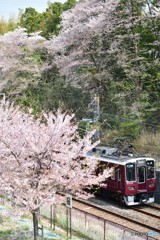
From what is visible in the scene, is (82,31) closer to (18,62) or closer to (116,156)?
(18,62)

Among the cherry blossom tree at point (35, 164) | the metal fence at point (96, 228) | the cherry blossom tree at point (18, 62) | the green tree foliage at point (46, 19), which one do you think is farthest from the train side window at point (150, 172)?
the green tree foliage at point (46, 19)

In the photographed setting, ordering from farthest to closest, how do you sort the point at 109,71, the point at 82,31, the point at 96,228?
the point at 109,71, the point at 82,31, the point at 96,228

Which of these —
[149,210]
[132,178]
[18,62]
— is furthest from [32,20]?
[149,210]

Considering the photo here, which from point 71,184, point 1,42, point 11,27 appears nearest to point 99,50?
point 1,42

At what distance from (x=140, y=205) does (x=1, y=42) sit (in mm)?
19306

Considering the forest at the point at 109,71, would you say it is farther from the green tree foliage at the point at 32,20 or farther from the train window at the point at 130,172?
the green tree foliage at the point at 32,20

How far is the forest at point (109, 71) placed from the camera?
25.2 m

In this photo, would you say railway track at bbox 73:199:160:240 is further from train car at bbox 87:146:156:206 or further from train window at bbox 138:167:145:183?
train window at bbox 138:167:145:183

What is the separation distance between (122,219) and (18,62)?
1798 centimetres

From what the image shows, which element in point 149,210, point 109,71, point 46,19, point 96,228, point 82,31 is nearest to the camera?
point 96,228

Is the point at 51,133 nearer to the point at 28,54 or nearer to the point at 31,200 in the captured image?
the point at 31,200

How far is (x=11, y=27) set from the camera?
1844 inches

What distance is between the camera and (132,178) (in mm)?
18547

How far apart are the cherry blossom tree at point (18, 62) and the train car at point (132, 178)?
1383 centimetres
